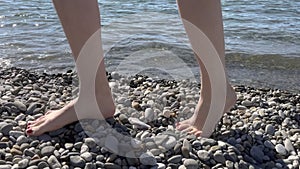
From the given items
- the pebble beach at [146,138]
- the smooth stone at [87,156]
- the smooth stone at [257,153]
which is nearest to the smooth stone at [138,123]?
the pebble beach at [146,138]

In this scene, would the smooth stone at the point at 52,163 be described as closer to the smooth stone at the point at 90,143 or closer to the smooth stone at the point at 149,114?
the smooth stone at the point at 90,143

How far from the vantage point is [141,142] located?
211 cm

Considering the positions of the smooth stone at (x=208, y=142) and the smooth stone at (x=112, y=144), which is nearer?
the smooth stone at (x=112, y=144)

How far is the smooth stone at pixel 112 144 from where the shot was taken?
2.03m

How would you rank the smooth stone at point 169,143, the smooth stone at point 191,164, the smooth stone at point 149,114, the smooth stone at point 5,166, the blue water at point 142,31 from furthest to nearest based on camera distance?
the blue water at point 142,31 → the smooth stone at point 149,114 → the smooth stone at point 169,143 → the smooth stone at point 191,164 → the smooth stone at point 5,166

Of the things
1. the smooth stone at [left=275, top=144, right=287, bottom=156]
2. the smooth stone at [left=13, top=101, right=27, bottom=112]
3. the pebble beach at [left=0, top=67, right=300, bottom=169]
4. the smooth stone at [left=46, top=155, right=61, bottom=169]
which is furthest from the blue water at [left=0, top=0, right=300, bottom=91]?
the smooth stone at [left=46, top=155, right=61, bottom=169]

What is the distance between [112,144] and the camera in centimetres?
205

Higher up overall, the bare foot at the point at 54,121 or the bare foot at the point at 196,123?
the bare foot at the point at 54,121

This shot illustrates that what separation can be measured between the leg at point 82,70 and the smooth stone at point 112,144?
17 centimetres

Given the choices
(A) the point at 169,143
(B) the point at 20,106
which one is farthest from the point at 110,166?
(B) the point at 20,106

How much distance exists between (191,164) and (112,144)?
1.09 ft

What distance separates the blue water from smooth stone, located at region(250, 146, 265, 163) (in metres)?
2.22

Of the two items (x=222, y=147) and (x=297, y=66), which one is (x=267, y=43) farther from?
(x=222, y=147)

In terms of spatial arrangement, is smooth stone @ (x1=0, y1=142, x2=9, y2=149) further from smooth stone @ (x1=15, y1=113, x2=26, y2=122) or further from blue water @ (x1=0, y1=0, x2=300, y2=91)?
blue water @ (x1=0, y1=0, x2=300, y2=91)
